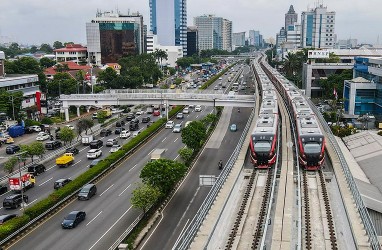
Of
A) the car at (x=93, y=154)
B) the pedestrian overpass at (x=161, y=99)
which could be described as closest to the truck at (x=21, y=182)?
the car at (x=93, y=154)

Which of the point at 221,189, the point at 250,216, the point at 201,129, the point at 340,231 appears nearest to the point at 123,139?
the point at 201,129

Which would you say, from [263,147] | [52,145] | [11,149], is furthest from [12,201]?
[263,147]

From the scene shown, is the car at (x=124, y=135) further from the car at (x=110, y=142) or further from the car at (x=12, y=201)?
the car at (x=12, y=201)

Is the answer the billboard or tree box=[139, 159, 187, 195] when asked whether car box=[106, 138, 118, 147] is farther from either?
the billboard

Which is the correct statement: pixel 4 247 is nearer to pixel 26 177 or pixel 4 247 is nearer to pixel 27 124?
pixel 26 177

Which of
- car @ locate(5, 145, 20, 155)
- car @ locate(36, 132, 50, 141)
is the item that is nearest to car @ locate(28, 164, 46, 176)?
car @ locate(5, 145, 20, 155)

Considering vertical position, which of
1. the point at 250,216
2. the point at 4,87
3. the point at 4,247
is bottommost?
the point at 4,247
